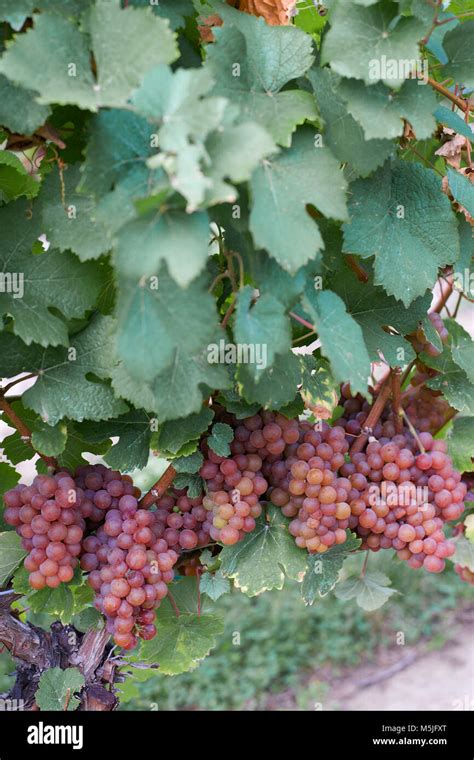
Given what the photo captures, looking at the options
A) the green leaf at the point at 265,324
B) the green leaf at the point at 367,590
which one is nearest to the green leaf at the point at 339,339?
the green leaf at the point at 265,324

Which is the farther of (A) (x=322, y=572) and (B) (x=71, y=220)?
(A) (x=322, y=572)

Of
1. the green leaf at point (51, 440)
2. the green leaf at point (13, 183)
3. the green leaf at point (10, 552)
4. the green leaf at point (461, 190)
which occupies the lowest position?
the green leaf at point (10, 552)

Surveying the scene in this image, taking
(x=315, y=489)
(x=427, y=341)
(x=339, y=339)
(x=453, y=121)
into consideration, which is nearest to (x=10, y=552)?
(x=315, y=489)

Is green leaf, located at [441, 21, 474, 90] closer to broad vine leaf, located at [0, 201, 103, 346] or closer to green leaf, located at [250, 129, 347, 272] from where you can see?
green leaf, located at [250, 129, 347, 272]

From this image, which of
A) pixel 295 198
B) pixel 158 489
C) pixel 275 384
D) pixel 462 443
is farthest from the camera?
pixel 462 443

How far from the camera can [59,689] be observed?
3.37 ft

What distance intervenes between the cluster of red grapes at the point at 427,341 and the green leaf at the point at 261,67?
35cm

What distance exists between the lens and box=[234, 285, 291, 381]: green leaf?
0.77 m

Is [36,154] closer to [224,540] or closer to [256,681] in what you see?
[224,540]

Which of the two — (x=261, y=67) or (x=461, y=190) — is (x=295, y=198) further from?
(x=461, y=190)

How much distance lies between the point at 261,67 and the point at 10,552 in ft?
1.93

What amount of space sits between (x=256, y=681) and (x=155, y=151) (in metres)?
2.58

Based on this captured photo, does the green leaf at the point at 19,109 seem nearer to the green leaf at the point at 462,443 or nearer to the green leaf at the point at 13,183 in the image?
the green leaf at the point at 13,183

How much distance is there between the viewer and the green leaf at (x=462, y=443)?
3.69 ft
